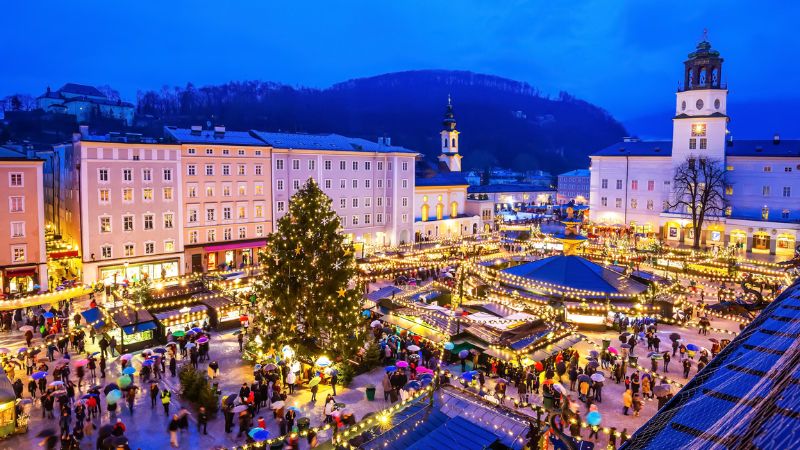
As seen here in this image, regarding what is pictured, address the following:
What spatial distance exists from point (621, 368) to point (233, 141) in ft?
109

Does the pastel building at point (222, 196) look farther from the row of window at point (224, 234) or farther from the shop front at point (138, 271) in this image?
the shop front at point (138, 271)

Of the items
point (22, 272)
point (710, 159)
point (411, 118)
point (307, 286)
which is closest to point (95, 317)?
point (307, 286)

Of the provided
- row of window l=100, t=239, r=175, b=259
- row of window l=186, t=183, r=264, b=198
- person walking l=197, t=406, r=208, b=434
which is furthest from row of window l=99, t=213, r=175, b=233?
person walking l=197, t=406, r=208, b=434

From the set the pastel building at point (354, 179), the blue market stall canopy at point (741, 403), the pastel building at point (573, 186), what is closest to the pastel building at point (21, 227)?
the pastel building at point (354, 179)

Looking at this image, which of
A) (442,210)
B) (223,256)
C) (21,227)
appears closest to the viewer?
(21,227)

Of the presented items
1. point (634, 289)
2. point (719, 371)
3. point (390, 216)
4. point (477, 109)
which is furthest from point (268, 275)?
point (477, 109)

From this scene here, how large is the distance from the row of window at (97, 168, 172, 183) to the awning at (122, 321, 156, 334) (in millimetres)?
16540

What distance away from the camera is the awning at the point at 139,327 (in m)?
22.2

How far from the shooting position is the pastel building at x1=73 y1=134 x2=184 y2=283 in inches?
1352

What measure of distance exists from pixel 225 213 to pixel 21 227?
13285mm

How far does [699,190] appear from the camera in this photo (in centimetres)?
5347

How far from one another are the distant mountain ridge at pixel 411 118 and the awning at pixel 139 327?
73624 mm

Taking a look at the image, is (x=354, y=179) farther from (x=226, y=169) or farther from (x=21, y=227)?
(x=21, y=227)

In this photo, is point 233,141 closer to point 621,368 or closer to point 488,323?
point 488,323
